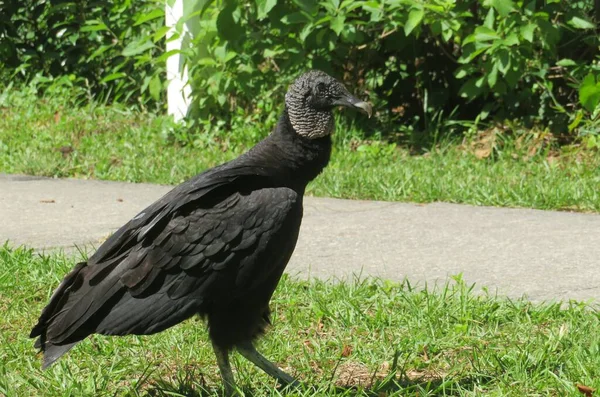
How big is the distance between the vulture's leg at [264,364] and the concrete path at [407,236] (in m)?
1.18

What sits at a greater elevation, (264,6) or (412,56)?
(264,6)

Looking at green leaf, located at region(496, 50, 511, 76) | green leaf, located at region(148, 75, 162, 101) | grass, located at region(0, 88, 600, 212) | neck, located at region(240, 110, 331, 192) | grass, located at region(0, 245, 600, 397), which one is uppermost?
neck, located at region(240, 110, 331, 192)

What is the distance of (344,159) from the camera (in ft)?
22.2

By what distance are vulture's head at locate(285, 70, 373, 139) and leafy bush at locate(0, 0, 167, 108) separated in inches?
207

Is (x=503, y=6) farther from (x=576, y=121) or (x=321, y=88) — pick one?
(x=321, y=88)

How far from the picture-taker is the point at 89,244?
478 cm

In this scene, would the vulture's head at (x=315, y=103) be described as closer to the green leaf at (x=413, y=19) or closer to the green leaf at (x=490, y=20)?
the green leaf at (x=413, y=19)

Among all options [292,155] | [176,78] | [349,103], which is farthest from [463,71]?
[292,155]

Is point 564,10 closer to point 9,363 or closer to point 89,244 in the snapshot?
point 89,244

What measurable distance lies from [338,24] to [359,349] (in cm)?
339

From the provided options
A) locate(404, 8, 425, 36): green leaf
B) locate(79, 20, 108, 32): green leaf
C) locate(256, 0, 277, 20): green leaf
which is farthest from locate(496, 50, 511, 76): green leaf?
locate(79, 20, 108, 32): green leaf

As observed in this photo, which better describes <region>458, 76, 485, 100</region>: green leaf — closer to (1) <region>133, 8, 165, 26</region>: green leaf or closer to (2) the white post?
(2) the white post

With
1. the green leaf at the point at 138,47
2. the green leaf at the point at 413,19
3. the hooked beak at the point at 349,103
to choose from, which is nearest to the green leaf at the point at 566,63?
the green leaf at the point at 413,19

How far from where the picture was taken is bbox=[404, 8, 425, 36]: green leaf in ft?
20.5
